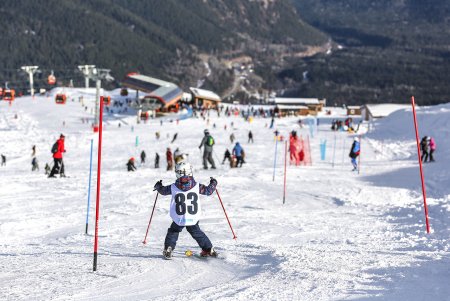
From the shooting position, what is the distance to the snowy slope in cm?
591

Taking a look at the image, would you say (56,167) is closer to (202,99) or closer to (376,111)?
(376,111)

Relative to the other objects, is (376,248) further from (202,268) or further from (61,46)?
(61,46)

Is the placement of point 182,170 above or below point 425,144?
below

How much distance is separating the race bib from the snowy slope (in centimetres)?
49

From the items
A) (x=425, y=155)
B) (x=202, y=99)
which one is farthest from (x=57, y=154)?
(x=202, y=99)

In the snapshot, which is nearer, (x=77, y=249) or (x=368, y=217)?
(x=77, y=249)

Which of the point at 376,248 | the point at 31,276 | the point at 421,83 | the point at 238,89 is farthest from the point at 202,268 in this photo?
the point at 421,83

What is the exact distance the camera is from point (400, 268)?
21.1 ft

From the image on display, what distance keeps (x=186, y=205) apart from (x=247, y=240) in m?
1.96

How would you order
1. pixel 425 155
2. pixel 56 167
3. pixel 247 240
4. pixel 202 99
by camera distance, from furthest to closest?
pixel 202 99 < pixel 425 155 < pixel 56 167 < pixel 247 240

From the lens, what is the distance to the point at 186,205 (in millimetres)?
7234

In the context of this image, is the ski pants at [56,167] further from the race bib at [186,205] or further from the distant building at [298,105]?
the distant building at [298,105]

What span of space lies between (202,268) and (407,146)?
28.1 metres

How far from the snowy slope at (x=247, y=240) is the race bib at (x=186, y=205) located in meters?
0.49
